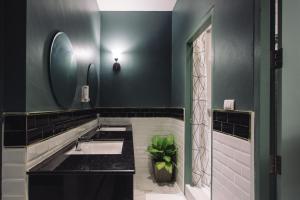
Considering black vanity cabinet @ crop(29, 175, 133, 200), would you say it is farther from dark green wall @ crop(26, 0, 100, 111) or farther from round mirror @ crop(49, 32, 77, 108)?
round mirror @ crop(49, 32, 77, 108)

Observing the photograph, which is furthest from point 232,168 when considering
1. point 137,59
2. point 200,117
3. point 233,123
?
point 137,59

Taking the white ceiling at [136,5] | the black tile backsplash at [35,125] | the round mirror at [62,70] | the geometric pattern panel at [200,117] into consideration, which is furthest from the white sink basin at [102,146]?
the white ceiling at [136,5]

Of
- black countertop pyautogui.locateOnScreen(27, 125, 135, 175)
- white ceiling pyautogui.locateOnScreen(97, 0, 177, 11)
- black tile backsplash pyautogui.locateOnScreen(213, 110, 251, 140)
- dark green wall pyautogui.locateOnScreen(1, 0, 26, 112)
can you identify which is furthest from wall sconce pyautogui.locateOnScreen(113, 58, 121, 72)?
dark green wall pyautogui.locateOnScreen(1, 0, 26, 112)

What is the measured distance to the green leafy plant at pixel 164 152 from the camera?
13.8 ft

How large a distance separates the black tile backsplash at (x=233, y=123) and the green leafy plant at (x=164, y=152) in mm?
2137

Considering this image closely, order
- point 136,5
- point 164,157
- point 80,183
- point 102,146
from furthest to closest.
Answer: point 136,5
point 164,157
point 102,146
point 80,183

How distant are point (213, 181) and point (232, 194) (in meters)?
0.42

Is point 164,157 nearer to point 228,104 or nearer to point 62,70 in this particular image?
point 228,104

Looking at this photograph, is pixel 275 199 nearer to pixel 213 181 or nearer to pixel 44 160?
pixel 213 181

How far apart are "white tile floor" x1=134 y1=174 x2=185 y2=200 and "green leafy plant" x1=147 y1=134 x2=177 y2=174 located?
0.28 metres

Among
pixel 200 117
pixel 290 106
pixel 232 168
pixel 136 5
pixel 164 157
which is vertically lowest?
pixel 164 157

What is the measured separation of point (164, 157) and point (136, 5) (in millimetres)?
2729

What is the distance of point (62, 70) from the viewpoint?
2059mm

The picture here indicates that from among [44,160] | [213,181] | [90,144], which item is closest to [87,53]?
[90,144]
